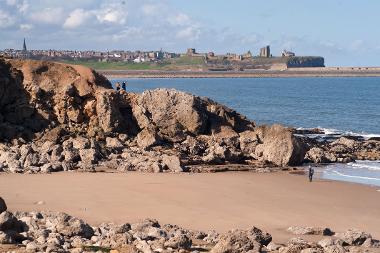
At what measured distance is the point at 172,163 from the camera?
28.9 metres

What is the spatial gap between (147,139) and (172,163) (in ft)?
11.8

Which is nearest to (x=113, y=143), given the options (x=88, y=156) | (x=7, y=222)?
(x=88, y=156)

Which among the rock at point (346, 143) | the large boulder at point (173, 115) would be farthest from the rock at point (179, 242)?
the rock at point (346, 143)

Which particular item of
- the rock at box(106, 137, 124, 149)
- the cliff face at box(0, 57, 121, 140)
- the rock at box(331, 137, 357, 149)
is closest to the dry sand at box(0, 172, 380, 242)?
the rock at box(106, 137, 124, 149)

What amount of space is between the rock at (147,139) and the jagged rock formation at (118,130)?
43 mm

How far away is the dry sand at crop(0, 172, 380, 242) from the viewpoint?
788 inches

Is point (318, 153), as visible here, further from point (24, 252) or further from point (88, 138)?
point (24, 252)

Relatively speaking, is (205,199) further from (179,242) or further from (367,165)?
(367,165)

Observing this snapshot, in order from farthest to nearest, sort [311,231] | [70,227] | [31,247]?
[311,231] < [70,227] < [31,247]

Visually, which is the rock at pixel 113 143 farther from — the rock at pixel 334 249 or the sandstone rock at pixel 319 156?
the rock at pixel 334 249

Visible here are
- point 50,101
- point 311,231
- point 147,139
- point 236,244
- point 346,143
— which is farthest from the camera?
point 346,143

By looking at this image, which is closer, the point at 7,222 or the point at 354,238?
the point at 7,222

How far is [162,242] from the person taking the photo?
579 inches

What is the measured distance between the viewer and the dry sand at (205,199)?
20016 millimetres
